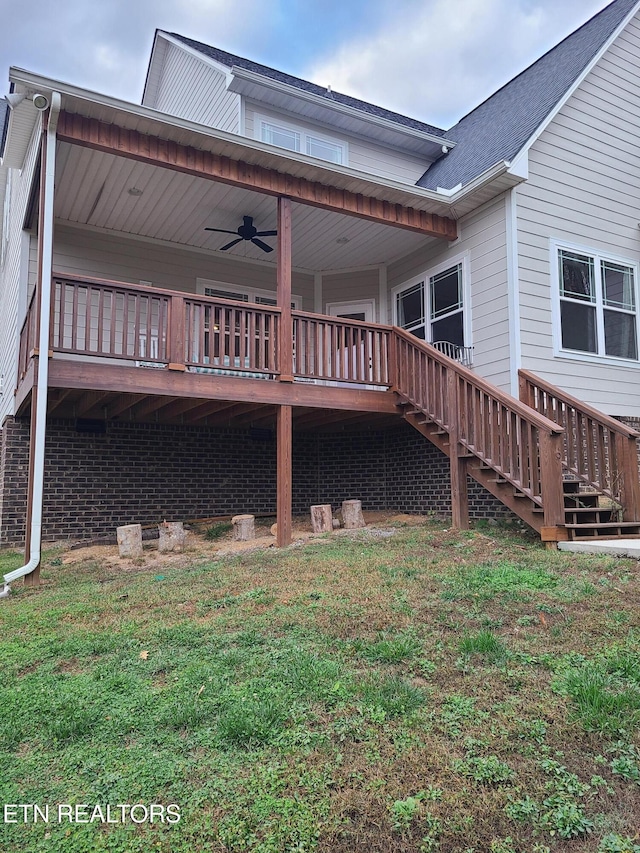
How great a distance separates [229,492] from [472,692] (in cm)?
775

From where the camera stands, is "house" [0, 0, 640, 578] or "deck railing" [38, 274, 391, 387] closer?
"house" [0, 0, 640, 578]

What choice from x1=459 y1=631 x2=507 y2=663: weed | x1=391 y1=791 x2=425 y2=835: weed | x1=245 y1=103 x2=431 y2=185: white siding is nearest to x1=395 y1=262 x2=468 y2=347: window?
x1=245 y1=103 x2=431 y2=185: white siding

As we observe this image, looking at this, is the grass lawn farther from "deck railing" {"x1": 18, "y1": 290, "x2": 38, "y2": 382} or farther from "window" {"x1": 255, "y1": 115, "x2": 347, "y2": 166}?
"window" {"x1": 255, "y1": 115, "x2": 347, "y2": 166}

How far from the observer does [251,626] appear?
12.8 feet

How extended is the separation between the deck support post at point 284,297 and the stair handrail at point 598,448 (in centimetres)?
319

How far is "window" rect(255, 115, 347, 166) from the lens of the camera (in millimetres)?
10641

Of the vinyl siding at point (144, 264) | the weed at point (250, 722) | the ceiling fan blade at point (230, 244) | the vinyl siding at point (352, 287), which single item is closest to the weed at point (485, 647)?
the weed at point (250, 722)

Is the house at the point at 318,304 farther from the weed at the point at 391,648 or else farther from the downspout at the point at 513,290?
the weed at the point at 391,648

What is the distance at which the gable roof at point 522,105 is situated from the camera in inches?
358

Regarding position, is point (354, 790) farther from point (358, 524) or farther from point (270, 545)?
point (358, 524)

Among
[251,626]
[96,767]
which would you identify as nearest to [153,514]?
[251,626]

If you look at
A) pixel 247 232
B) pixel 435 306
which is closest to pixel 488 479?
pixel 435 306

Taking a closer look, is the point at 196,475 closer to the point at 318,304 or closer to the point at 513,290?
the point at 318,304

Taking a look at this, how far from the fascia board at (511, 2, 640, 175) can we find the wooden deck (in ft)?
9.72
